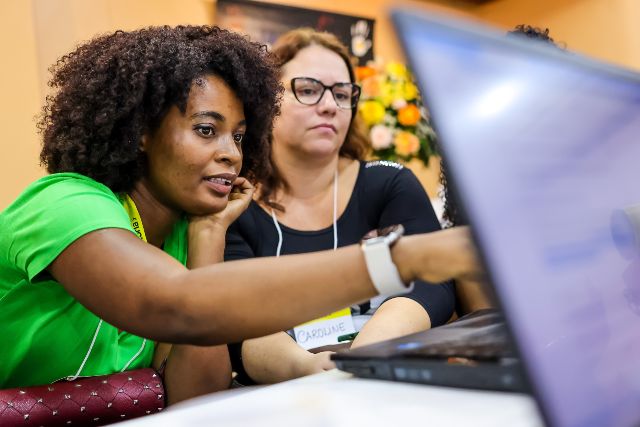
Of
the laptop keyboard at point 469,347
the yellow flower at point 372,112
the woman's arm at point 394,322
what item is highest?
the yellow flower at point 372,112

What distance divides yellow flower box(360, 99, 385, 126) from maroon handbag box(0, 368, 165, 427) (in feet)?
4.82

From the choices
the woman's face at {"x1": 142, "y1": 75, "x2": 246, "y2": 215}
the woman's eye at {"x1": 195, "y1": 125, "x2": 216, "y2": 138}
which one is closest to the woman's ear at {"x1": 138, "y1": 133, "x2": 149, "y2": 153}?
the woman's face at {"x1": 142, "y1": 75, "x2": 246, "y2": 215}

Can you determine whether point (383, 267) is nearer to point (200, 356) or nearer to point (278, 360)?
point (278, 360)

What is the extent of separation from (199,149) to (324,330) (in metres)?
0.39

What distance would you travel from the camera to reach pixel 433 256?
577 mm

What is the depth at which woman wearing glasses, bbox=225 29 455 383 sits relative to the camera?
145 centimetres

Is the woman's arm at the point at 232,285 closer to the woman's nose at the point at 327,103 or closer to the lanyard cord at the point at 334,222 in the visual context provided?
the lanyard cord at the point at 334,222

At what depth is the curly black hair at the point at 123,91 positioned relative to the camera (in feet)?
3.51

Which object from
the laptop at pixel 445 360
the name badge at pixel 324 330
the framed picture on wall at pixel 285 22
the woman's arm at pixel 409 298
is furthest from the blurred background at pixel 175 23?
the laptop at pixel 445 360

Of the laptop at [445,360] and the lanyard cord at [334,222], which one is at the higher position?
the lanyard cord at [334,222]

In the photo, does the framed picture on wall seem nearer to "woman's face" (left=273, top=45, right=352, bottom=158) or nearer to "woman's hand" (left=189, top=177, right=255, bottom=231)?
"woman's face" (left=273, top=45, right=352, bottom=158)

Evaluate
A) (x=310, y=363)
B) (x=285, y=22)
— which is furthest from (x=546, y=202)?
(x=285, y=22)

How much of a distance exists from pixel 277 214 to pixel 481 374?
0.98 meters

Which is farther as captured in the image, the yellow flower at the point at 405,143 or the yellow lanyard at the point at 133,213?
the yellow flower at the point at 405,143
